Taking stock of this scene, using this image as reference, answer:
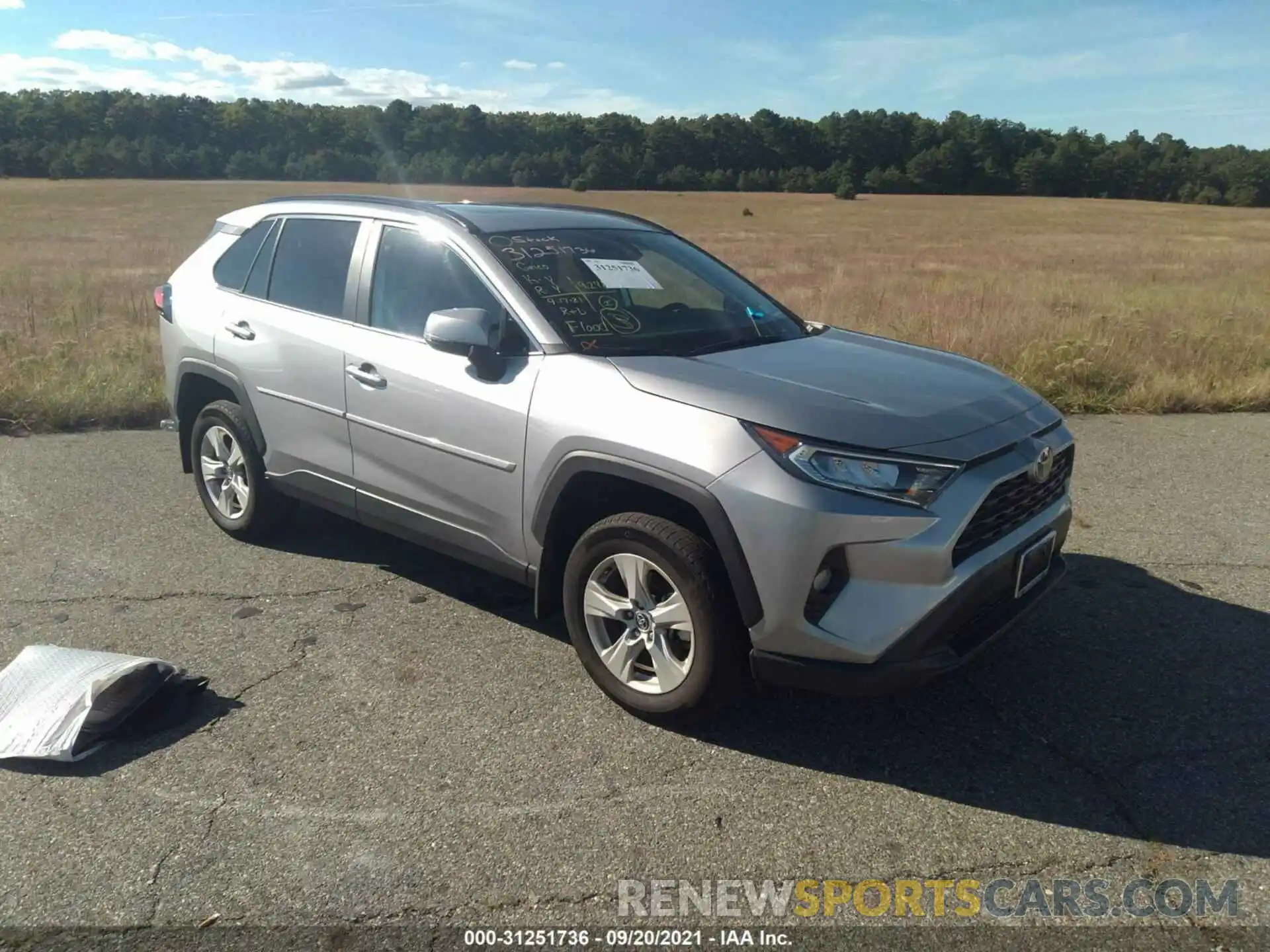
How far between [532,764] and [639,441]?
1.08 m

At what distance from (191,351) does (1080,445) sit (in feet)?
19.0

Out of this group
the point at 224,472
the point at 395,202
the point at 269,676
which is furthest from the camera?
the point at 224,472

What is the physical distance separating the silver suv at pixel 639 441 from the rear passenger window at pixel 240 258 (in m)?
0.03

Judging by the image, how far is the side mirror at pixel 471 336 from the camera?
11.7 feet

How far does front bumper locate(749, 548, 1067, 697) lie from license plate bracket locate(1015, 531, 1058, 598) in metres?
0.10

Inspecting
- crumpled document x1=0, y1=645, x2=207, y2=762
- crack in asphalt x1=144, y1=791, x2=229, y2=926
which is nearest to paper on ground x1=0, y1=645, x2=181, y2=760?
crumpled document x1=0, y1=645, x2=207, y2=762

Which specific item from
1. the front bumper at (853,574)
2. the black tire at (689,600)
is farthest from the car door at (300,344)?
the front bumper at (853,574)

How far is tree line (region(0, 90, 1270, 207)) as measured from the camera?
192 ft

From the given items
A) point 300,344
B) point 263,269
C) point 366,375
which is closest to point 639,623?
point 366,375

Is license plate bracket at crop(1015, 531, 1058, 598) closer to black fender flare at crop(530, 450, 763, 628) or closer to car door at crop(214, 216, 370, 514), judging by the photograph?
black fender flare at crop(530, 450, 763, 628)

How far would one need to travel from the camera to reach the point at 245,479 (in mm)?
5074

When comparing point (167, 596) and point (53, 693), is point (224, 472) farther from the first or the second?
point (53, 693)

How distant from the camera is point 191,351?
510 centimetres

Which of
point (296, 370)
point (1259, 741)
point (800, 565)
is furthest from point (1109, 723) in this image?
point (296, 370)
